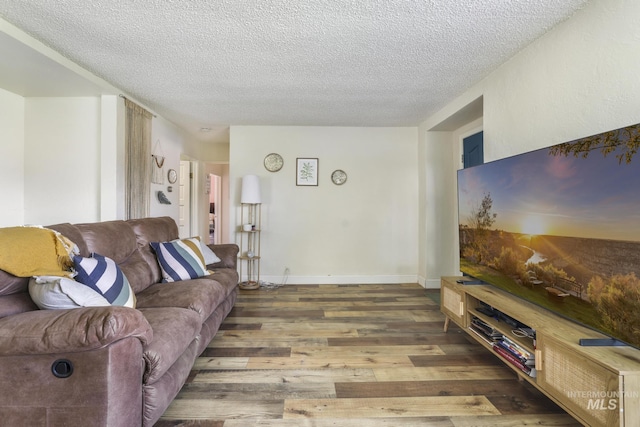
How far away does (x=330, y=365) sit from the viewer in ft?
6.59

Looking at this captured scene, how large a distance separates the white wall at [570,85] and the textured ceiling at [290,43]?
0.13 meters

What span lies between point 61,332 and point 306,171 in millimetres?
3392

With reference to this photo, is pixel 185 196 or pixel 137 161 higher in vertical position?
pixel 137 161

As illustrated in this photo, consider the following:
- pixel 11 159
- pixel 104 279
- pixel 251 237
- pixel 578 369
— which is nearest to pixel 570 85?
pixel 578 369

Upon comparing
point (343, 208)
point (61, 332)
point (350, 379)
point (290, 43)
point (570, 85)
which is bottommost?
point (350, 379)

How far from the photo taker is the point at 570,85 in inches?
68.4

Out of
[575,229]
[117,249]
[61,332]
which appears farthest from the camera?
[117,249]

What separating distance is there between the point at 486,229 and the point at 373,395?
1408mm

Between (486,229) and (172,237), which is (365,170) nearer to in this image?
(486,229)

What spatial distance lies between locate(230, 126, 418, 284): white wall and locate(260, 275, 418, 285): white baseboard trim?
15 millimetres

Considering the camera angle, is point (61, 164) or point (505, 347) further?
point (61, 164)

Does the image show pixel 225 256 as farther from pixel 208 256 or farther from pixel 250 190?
pixel 250 190

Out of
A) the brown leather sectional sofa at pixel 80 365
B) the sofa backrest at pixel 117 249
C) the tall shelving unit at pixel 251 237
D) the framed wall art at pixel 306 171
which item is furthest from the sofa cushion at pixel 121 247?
the framed wall art at pixel 306 171

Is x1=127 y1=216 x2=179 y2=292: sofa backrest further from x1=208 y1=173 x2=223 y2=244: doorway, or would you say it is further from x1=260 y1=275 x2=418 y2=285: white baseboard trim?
x1=208 y1=173 x2=223 y2=244: doorway
